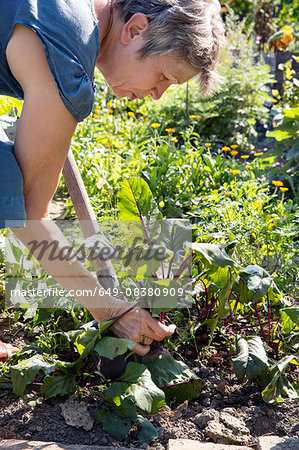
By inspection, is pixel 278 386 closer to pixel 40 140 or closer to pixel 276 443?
pixel 276 443

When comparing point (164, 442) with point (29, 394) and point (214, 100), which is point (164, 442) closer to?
point (29, 394)

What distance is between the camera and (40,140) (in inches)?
58.1

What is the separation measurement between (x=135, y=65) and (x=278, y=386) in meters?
1.19

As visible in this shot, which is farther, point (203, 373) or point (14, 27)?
point (203, 373)

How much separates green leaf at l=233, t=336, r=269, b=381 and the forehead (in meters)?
0.99

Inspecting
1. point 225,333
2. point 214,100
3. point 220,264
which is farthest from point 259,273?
point 214,100

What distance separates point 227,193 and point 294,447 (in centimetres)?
170

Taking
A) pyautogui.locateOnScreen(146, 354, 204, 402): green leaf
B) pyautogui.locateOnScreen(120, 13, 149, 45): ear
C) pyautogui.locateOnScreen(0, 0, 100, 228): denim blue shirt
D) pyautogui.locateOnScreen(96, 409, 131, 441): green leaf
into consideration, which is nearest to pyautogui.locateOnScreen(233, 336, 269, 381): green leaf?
pyautogui.locateOnScreen(146, 354, 204, 402): green leaf

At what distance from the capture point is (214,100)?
4867 millimetres

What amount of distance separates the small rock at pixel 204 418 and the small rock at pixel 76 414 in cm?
37

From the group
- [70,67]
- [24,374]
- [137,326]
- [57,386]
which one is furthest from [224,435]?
[70,67]

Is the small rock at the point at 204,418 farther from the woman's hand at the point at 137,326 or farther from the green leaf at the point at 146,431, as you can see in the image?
the woman's hand at the point at 137,326

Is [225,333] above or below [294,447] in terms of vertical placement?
below

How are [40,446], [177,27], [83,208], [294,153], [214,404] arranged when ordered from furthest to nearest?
[294,153]
[83,208]
[214,404]
[40,446]
[177,27]
